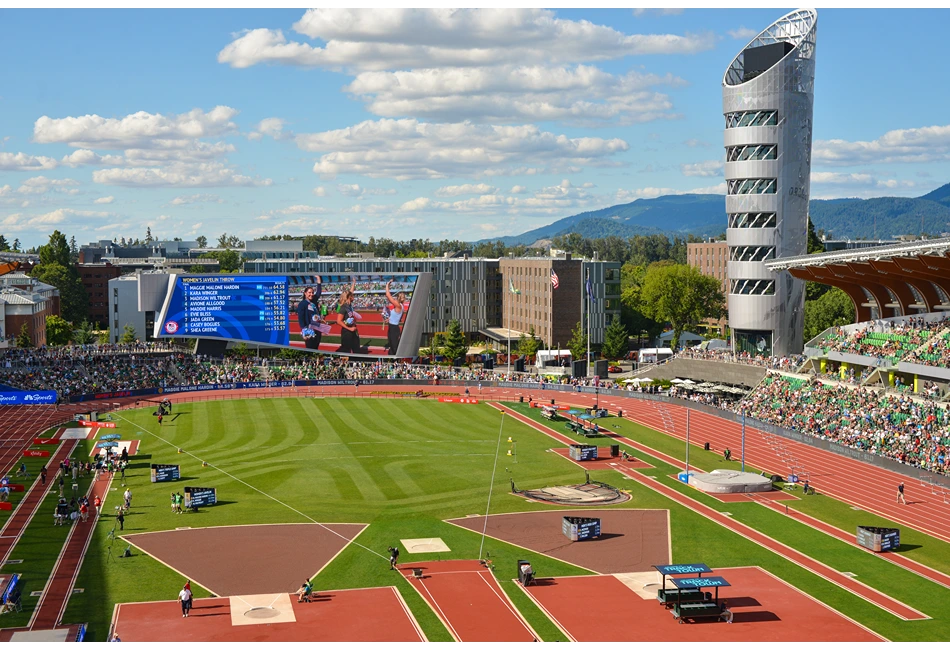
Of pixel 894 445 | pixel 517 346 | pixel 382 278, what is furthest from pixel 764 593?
pixel 517 346

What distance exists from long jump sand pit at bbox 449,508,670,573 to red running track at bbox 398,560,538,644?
4.46 m

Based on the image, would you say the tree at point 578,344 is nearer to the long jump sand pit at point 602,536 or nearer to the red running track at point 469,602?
the long jump sand pit at point 602,536

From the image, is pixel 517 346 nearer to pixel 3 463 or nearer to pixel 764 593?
pixel 3 463

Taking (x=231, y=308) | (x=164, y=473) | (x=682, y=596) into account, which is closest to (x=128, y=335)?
(x=231, y=308)

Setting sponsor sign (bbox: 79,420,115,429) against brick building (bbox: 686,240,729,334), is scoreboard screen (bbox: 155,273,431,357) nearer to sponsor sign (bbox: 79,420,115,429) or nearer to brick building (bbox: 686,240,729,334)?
sponsor sign (bbox: 79,420,115,429)

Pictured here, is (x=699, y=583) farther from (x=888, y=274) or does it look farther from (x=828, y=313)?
(x=828, y=313)

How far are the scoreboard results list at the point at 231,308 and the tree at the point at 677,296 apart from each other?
52932 mm

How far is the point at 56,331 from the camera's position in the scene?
13400 cm

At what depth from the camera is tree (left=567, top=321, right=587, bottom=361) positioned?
4680 inches

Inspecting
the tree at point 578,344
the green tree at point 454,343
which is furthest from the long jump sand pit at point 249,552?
the tree at point 578,344

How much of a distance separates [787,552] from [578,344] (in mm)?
78106

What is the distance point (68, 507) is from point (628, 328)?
102 metres

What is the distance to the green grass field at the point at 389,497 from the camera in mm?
37094

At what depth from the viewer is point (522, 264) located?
138375mm
